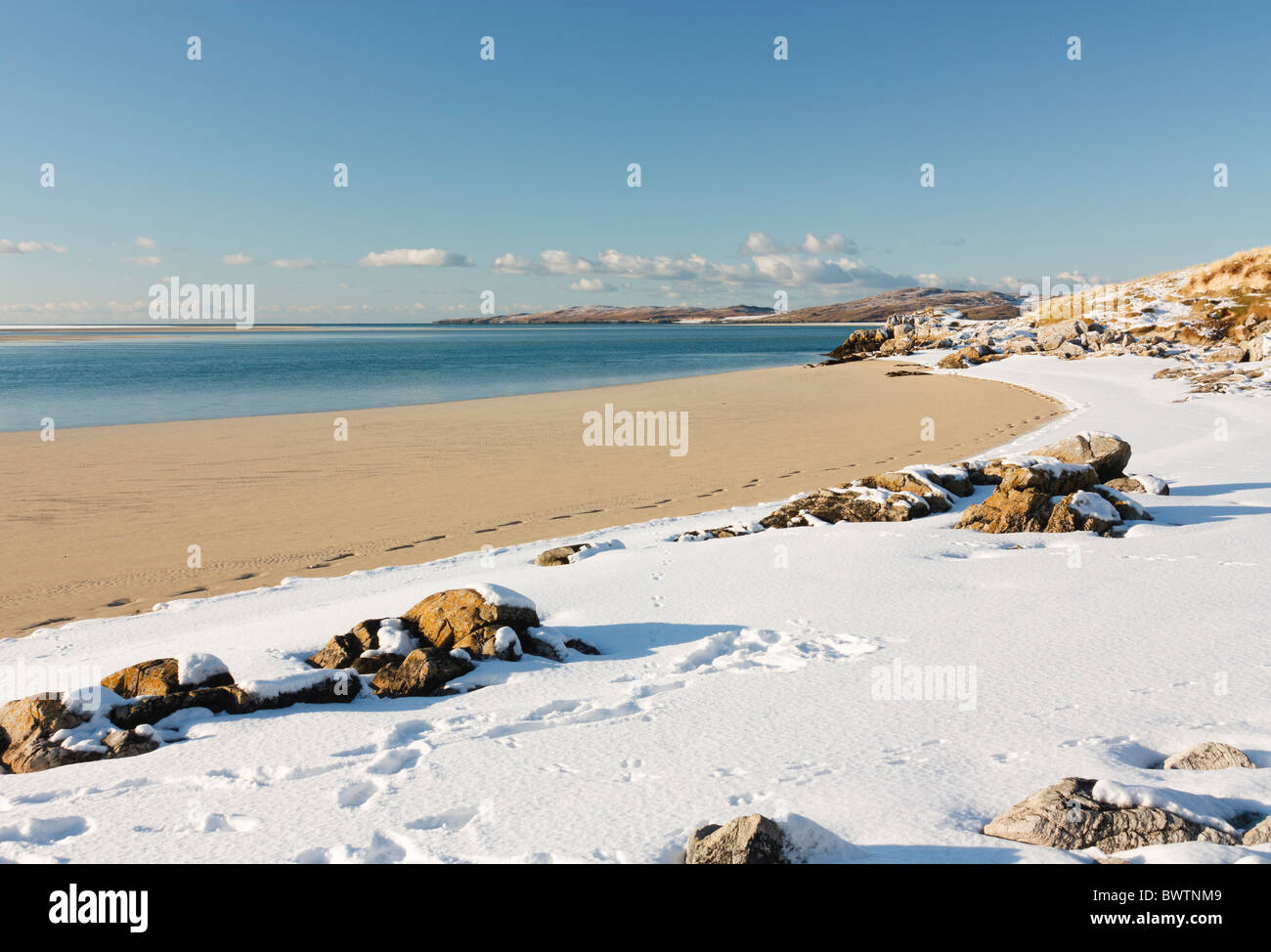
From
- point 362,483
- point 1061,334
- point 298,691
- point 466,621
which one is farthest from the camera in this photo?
point 1061,334

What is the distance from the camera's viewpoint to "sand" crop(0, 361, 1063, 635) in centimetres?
915

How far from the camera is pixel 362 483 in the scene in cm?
1400

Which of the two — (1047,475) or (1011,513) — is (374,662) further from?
(1047,475)

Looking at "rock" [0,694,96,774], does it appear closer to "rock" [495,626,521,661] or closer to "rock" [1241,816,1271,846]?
"rock" [495,626,521,661]

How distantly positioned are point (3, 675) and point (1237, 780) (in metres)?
7.46

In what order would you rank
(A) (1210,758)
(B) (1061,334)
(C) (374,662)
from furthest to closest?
(B) (1061,334) < (C) (374,662) < (A) (1210,758)

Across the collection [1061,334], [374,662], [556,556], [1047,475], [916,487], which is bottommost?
[374,662]

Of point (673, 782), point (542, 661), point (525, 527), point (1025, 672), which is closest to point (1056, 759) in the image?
point (1025, 672)

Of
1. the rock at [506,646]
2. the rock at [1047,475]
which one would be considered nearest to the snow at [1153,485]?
the rock at [1047,475]

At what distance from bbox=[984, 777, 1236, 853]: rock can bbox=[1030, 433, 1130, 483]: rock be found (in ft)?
23.8

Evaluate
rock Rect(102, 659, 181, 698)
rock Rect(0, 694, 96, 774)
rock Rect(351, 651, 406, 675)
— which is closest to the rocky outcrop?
rock Rect(351, 651, 406, 675)

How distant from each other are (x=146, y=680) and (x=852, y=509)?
695 centimetres

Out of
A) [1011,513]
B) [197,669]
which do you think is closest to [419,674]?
[197,669]
